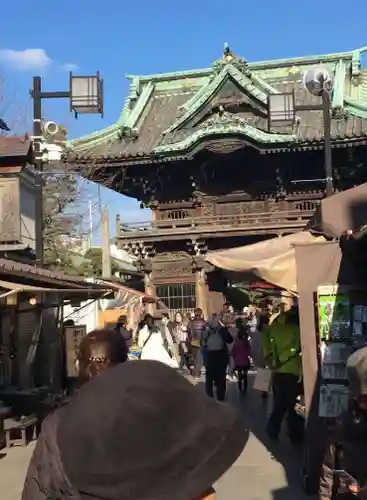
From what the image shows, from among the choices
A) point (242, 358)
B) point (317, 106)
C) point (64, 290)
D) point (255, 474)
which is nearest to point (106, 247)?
point (242, 358)

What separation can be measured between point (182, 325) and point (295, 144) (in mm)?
6783

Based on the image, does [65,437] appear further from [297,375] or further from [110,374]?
[297,375]

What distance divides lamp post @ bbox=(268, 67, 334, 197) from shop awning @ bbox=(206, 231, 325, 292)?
4.25 metres

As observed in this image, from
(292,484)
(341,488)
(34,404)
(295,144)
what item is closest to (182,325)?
(295,144)

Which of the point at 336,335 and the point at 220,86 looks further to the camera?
the point at 220,86

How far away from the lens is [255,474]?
7465mm

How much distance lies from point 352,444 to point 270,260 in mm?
2977

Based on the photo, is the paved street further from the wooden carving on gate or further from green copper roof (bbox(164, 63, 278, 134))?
green copper roof (bbox(164, 63, 278, 134))

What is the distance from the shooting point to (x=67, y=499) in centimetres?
177

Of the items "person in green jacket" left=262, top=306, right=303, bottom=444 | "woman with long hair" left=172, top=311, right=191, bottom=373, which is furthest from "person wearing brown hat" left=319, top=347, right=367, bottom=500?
"woman with long hair" left=172, top=311, right=191, bottom=373

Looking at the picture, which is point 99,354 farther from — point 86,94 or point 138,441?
point 86,94

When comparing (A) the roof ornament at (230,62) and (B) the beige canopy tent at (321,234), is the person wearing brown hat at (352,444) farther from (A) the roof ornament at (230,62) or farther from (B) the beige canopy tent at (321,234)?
(A) the roof ornament at (230,62)

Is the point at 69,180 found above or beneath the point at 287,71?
beneath

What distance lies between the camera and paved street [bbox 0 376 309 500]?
22.0 ft
